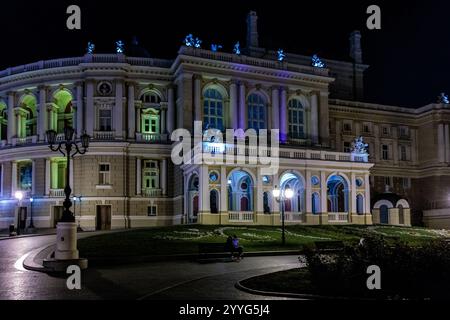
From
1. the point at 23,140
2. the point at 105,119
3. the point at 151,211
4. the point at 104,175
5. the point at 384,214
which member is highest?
the point at 105,119

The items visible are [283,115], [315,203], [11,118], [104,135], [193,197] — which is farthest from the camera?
[283,115]

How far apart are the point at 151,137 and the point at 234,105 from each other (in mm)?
9390

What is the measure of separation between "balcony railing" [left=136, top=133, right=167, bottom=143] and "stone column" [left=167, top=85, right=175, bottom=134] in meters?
0.98

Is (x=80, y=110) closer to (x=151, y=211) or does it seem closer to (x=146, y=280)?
(x=151, y=211)

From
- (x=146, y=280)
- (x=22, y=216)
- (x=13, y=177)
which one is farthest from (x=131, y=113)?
(x=146, y=280)

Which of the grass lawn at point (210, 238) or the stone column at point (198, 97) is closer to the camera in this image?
the grass lawn at point (210, 238)

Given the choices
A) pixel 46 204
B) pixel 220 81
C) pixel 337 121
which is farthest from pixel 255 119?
pixel 46 204

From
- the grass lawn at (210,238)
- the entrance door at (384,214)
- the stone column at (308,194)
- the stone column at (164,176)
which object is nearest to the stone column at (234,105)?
the stone column at (164,176)

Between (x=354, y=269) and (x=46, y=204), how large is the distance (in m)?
45.9

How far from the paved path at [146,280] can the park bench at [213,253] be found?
1054 millimetres

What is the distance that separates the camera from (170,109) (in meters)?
64.0

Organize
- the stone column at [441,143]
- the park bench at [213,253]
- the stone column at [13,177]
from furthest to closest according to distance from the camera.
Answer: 1. the stone column at [441,143]
2. the stone column at [13,177]
3. the park bench at [213,253]

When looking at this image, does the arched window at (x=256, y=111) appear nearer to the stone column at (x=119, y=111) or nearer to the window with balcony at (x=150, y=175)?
the window with balcony at (x=150, y=175)

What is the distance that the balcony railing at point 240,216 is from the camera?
5432 cm
